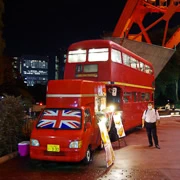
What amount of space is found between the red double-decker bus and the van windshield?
5333 mm

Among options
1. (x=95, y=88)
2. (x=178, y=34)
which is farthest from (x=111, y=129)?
(x=178, y=34)

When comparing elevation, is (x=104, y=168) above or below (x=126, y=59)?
below

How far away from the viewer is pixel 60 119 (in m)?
9.73

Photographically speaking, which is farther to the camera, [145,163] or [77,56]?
[77,56]

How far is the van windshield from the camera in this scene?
9.50 meters

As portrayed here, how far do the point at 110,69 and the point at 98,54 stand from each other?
41.2 inches

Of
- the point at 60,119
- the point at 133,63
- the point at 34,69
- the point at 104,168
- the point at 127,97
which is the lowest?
the point at 104,168

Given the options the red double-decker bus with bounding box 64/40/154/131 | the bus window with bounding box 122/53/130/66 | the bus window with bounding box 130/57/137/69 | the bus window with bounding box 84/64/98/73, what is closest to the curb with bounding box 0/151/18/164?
the red double-decker bus with bounding box 64/40/154/131

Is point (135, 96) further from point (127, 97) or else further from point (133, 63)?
point (133, 63)

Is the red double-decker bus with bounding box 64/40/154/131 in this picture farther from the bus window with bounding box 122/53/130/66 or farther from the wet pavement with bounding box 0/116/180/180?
the wet pavement with bounding box 0/116/180/180

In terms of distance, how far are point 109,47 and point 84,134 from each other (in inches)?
274

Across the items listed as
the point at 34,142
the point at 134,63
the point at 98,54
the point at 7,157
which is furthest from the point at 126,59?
the point at 34,142

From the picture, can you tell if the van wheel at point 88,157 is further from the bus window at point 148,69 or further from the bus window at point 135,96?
the bus window at point 148,69

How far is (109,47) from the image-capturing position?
1534 cm
